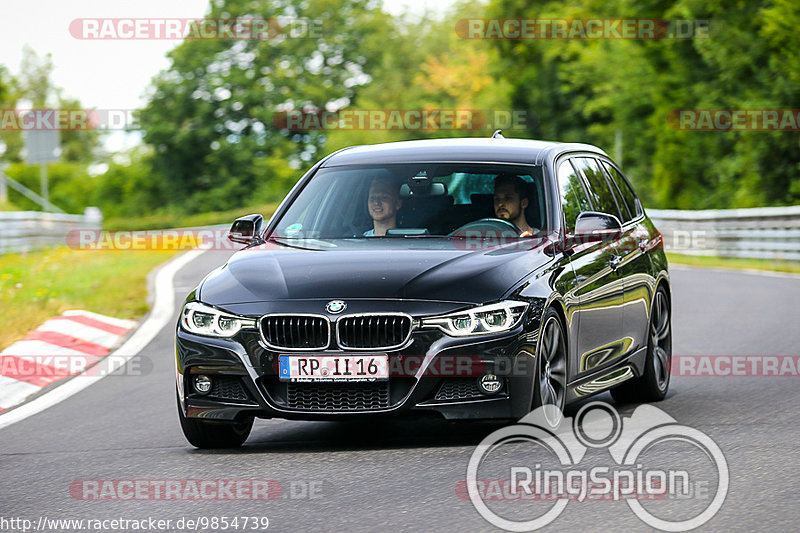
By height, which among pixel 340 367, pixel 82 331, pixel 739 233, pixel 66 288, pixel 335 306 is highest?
pixel 335 306

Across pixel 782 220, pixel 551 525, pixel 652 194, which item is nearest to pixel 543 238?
pixel 551 525

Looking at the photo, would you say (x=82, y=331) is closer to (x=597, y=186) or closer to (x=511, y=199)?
(x=597, y=186)

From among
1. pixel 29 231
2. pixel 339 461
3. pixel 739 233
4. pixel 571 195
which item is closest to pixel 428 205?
pixel 571 195

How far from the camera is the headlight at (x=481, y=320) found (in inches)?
275

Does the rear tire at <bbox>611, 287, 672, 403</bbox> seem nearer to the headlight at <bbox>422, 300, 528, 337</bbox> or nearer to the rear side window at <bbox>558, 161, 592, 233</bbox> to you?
the rear side window at <bbox>558, 161, 592, 233</bbox>

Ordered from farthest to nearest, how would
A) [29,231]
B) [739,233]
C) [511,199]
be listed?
[29,231] → [739,233] → [511,199]

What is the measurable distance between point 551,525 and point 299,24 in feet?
255

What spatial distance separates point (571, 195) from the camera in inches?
344

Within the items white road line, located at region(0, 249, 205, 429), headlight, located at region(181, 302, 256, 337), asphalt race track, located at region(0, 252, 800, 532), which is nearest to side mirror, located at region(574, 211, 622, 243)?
asphalt race track, located at region(0, 252, 800, 532)

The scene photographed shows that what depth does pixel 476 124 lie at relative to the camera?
82938 millimetres

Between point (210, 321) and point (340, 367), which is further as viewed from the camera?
point (210, 321)

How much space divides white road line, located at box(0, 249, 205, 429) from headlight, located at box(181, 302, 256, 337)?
2.10 m

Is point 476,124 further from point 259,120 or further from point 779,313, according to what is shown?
point 779,313

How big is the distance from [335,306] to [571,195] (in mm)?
2232
